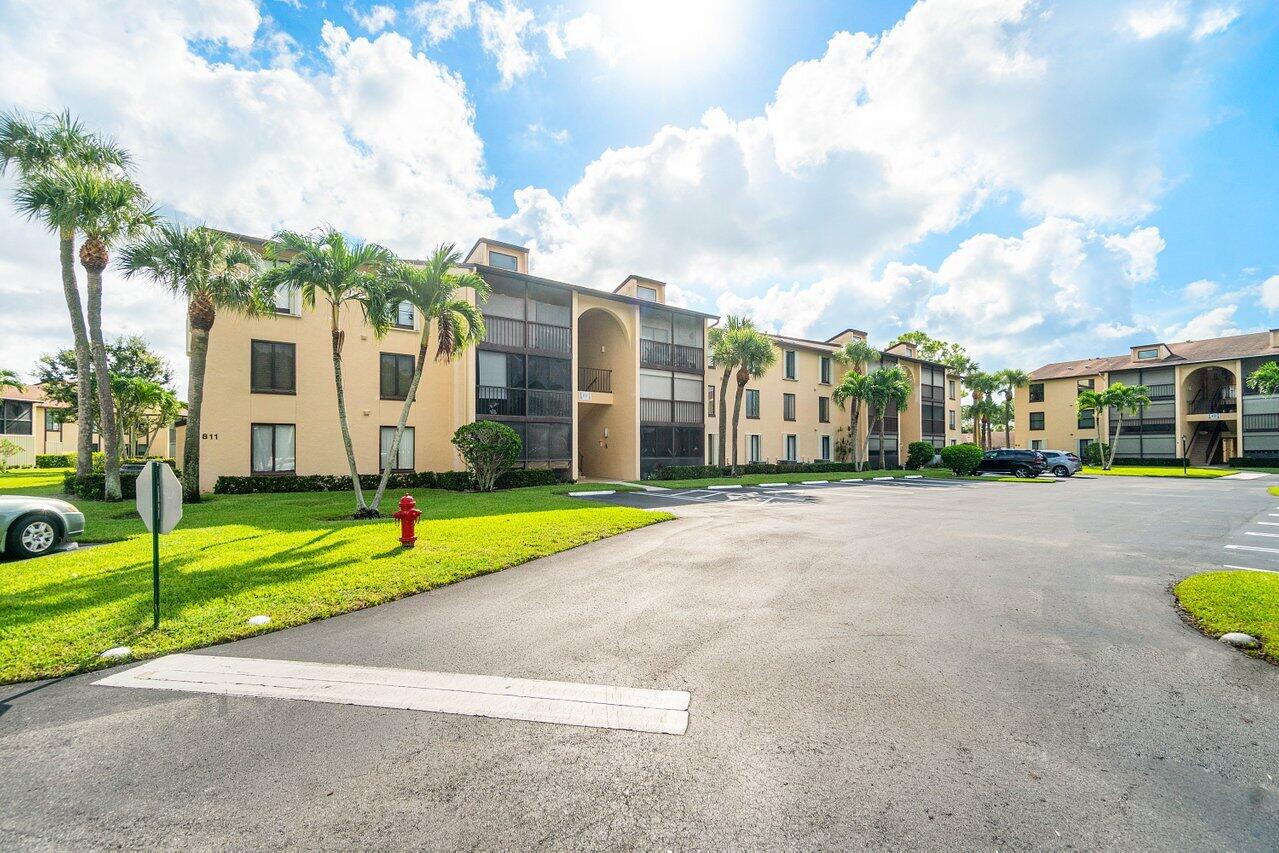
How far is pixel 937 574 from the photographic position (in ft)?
25.2

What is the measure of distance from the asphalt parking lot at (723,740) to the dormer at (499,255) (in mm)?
20961

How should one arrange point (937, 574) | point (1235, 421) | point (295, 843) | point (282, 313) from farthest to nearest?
point (1235, 421), point (282, 313), point (937, 574), point (295, 843)

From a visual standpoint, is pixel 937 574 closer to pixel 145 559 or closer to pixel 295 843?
pixel 295 843

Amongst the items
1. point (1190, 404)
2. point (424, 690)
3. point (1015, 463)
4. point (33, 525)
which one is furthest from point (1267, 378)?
point (33, 525)

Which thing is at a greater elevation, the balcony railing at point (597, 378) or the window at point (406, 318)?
the window at point (406, 318)

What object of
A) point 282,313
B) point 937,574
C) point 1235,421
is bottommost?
point 937,574

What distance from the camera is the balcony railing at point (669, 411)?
1073 inches

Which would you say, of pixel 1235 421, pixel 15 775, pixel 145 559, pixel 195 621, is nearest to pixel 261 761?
pixel 15 775

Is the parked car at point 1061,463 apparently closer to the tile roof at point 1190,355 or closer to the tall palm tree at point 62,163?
the tile roof at point 1190,355

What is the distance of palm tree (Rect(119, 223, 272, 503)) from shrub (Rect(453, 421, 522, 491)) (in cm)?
729

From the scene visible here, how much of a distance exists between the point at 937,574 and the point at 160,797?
8.55 metres

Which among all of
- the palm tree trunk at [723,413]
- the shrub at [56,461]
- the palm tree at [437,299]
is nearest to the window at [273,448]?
the palm tree at [437,299]

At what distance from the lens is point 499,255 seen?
2486 cm

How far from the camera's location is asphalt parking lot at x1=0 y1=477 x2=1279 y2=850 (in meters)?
2.66
